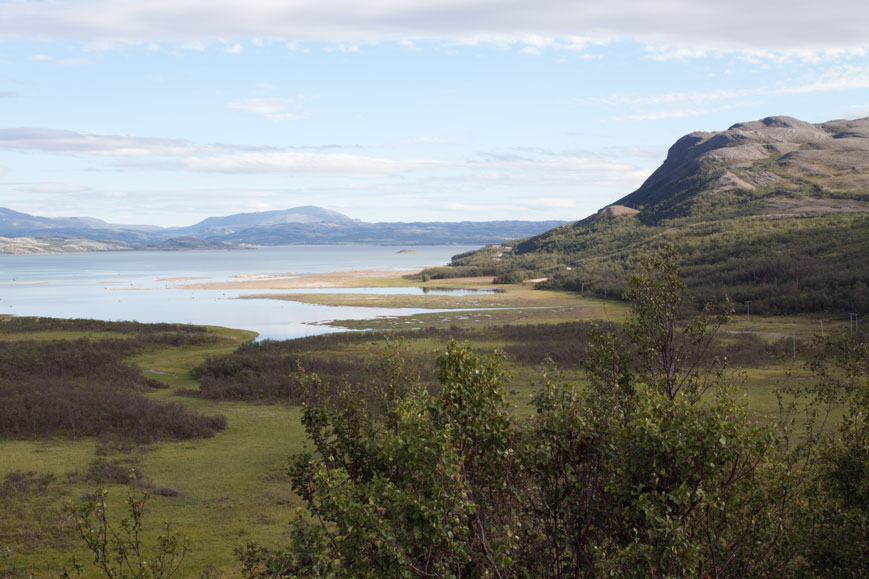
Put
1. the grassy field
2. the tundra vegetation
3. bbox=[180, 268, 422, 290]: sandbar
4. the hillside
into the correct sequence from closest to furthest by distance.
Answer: the tundra vegetation < the grassy field < the hillside < bbox=[180, 268, 422, 290]: sandbar

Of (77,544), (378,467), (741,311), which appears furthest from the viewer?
(741,311)

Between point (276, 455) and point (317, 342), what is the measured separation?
121ft

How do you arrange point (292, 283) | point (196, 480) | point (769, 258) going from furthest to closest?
point (292, 283), point (769, 258), point (196, 480)

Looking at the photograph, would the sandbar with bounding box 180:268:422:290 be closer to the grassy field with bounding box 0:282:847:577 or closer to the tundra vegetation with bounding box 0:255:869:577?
the grassy field with bounding box 0:282:847:577

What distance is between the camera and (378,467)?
1248 cm

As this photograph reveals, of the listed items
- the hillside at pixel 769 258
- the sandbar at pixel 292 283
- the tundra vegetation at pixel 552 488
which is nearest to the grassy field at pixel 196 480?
the tundra vegetation at pixel 552 488

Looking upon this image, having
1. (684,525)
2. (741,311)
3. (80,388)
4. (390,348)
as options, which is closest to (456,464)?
(684,525)

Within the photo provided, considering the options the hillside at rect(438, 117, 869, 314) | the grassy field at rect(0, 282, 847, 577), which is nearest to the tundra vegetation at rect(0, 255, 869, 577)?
the grassy field at rect(0, 282, 847, 577)

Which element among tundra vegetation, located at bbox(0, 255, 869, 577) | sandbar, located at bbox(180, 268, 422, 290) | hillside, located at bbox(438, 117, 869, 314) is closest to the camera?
tundra vegetation, located at bbox(0, 255, 869, 577)

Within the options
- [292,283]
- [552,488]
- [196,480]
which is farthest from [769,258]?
[552,488]

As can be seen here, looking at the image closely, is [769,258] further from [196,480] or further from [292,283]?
[196,480]

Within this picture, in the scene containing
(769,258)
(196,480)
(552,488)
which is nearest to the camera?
(552,488)

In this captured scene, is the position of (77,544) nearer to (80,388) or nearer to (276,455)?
(276,455)

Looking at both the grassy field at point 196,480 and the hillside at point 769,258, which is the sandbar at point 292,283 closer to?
the hillside at point 769,258
